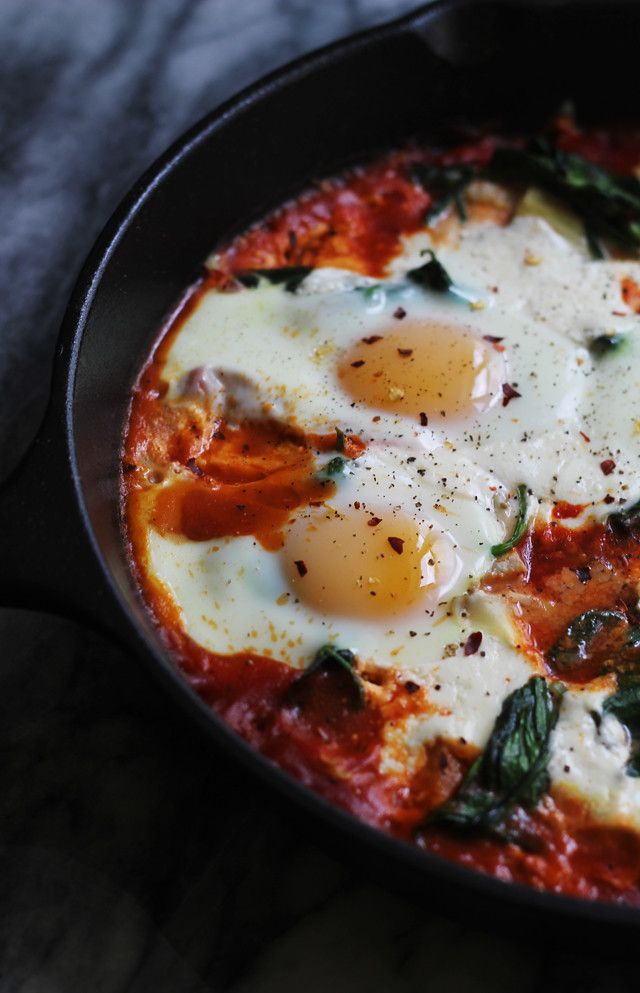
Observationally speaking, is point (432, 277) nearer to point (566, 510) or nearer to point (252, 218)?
point (252, 218)

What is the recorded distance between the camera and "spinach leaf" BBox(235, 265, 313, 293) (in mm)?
3561

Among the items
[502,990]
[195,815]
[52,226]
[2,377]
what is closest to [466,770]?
[502,990]

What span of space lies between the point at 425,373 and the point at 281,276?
630mm

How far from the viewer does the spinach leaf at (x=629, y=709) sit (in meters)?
2.70

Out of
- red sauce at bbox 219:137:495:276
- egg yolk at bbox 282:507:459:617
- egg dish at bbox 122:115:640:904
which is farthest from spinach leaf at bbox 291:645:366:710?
red sauce at bbox 219:137:495:276

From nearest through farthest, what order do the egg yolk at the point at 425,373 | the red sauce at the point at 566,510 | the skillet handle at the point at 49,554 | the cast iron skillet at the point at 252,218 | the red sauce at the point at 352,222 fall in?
the cast iron skillet at the point at 252,218 < the skillet handle at the point at 49,554 < the red sauce at the point at 566,510 < the egg yolk at the point at 425,373 < the red sauce at the point at 352,222

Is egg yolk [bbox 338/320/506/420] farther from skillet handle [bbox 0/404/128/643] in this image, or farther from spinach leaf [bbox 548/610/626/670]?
skillet handle [bbox 0/404/128/643]

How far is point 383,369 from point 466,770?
123cm

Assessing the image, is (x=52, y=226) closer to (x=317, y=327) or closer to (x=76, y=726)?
(x=317, y=327)

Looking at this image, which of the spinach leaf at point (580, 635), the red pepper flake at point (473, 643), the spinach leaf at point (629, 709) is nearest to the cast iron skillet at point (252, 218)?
the spinach leaf at point (629, 709)

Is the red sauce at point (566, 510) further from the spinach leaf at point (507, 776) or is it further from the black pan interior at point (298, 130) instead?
the black pan interior at point (298, 130)

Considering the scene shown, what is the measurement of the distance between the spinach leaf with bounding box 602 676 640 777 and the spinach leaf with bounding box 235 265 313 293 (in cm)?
162

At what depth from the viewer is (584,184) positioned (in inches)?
154

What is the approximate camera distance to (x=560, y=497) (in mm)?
3160
